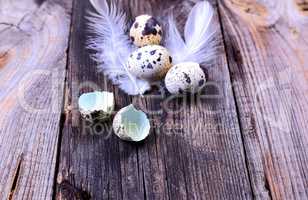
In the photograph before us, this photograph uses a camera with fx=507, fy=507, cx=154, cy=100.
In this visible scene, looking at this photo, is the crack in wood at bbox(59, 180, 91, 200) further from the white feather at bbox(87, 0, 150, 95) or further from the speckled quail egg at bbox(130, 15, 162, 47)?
the speckled quail egg at bbox(130, 15, 162, 47)

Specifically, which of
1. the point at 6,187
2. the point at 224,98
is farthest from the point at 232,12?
the point at 6,187

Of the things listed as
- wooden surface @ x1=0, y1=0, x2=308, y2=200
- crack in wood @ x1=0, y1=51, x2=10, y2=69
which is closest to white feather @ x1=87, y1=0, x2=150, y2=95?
wooden surface @ x1=0, y1=0, x2=308, y2=200

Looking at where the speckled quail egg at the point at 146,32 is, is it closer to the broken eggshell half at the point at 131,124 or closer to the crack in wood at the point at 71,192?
the broken eggshell half at the point at 131,124

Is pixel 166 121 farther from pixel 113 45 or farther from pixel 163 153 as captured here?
pixel 113 45

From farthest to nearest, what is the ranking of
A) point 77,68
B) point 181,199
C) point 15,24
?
point 15,24 → point 77,68 → point 181,199

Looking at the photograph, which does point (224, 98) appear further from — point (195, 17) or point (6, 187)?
point (6, 187)
